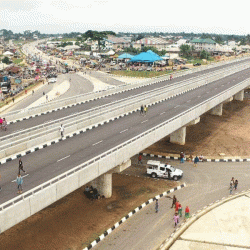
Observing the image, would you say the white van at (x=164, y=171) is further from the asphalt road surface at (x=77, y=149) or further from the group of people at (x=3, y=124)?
the group of people at (x=3, y=124)

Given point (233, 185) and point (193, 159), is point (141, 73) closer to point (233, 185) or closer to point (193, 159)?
point (193, 159)

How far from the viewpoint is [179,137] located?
Answer: 140ft

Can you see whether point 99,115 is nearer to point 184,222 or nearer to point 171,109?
point 171,109

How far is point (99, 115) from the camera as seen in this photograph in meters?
36.5

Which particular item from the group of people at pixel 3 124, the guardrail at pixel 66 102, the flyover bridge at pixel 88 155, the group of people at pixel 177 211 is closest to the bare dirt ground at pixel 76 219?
the flyover bridge at pixel 88 155

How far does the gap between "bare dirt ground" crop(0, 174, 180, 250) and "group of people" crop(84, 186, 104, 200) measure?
15.1 inches

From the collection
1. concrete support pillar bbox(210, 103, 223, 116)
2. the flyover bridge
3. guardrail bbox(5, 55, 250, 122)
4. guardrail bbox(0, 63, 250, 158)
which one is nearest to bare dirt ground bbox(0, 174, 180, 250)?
the flyover bridge

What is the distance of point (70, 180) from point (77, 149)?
6.94 metres

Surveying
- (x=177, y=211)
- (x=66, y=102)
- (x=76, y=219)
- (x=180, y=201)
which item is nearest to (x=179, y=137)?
(x=180, y=201)

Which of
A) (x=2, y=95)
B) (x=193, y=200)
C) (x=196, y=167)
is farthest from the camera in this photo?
(x=2, y=95)

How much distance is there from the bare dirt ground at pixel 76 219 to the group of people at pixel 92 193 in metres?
0.38

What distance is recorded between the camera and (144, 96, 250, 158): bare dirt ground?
40.5m

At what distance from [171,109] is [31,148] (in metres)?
21.6

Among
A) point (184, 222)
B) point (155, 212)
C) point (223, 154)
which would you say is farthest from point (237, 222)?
point (223, 154)
